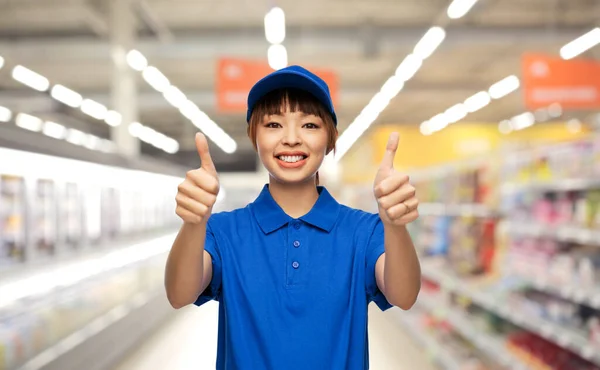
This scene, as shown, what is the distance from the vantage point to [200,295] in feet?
5.02

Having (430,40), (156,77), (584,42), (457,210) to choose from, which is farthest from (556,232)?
(156,77)

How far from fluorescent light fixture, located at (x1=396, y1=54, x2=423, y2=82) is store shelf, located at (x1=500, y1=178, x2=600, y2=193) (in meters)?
5.92

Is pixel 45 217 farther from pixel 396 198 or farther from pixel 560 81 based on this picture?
pixel 560 81

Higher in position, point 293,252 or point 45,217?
point 45,217

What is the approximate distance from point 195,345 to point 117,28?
5797 mm

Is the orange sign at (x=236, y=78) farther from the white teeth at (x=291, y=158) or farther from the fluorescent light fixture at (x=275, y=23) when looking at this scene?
the white teeth at (x=291, y=158)

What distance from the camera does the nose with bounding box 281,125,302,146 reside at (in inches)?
57.2

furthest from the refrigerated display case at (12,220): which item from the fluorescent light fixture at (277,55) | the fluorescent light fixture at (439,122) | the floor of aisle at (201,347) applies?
the fluorescent light fixture at (439,122)

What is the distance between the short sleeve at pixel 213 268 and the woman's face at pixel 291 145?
22cm

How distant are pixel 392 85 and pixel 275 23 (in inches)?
200

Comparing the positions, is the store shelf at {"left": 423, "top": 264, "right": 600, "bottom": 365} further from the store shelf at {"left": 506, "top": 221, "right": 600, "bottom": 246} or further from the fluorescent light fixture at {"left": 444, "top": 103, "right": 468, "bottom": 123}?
the fluorescent light fixture at {"left": 444, "top": 103, "right": 468, "bottom": 123}

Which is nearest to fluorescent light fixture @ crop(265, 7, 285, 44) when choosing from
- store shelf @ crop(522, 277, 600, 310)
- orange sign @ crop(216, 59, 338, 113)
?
orange sign @ crop(216, 59, 338, 113)

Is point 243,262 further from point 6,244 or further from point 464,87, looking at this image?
point 464,87

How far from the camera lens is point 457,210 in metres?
5.95
